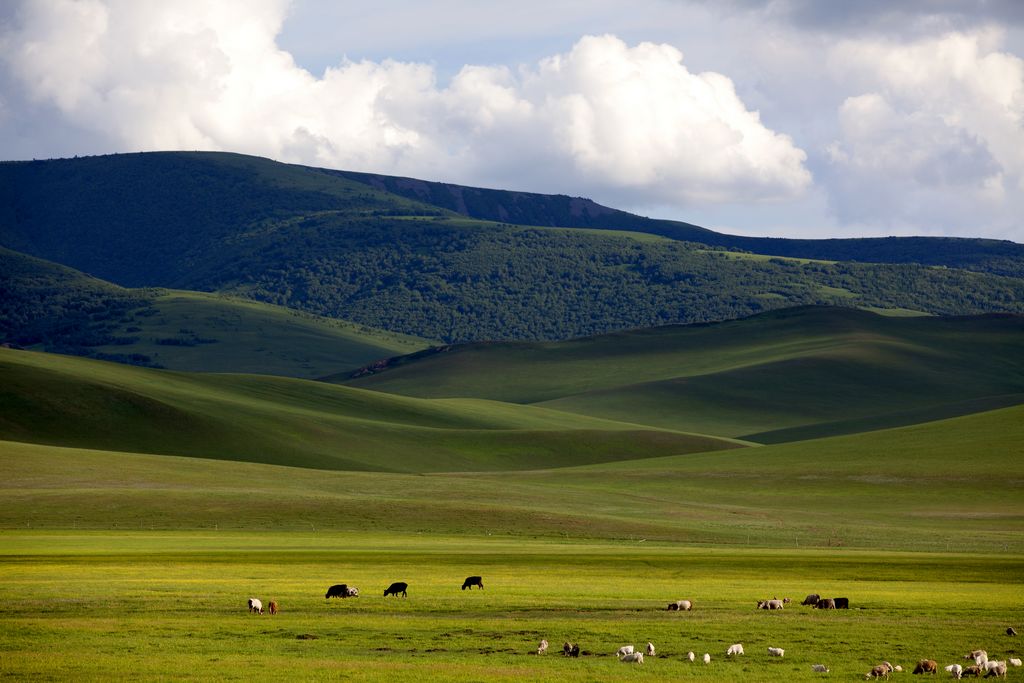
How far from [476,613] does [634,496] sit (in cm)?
5489

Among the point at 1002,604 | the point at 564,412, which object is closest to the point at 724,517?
the point at 1002,604

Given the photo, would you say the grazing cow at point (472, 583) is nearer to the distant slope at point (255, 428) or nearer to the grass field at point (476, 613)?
the grass field at point (476, 613)

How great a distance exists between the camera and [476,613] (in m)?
33.1

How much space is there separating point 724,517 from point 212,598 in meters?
46.3

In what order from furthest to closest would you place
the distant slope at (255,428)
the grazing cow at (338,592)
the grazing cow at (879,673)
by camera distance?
the distant slope at (255,428) < the grazing cow at (338,592) < the grazing cow at (879,673)

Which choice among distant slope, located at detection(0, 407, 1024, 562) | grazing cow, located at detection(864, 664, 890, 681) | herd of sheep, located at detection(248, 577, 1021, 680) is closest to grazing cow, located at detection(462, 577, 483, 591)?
herd of sheep, located at detection(248, 577, 1021, 680)

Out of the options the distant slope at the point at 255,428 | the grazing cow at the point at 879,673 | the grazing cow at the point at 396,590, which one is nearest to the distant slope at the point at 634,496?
the distant slope at the point at 255,428

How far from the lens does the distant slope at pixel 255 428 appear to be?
399 ft

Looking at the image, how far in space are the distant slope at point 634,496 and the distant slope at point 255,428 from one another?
21.0 m

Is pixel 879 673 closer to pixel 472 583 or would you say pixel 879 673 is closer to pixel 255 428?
pixel 472 583

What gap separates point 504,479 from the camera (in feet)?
350

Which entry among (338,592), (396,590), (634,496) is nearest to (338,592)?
(338,592)

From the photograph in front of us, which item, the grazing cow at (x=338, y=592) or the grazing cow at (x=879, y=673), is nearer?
the grazing cow at (x=879, y=673)

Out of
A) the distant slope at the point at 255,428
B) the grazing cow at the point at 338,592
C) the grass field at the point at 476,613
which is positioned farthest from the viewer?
the distant slope at the point at 255,428
